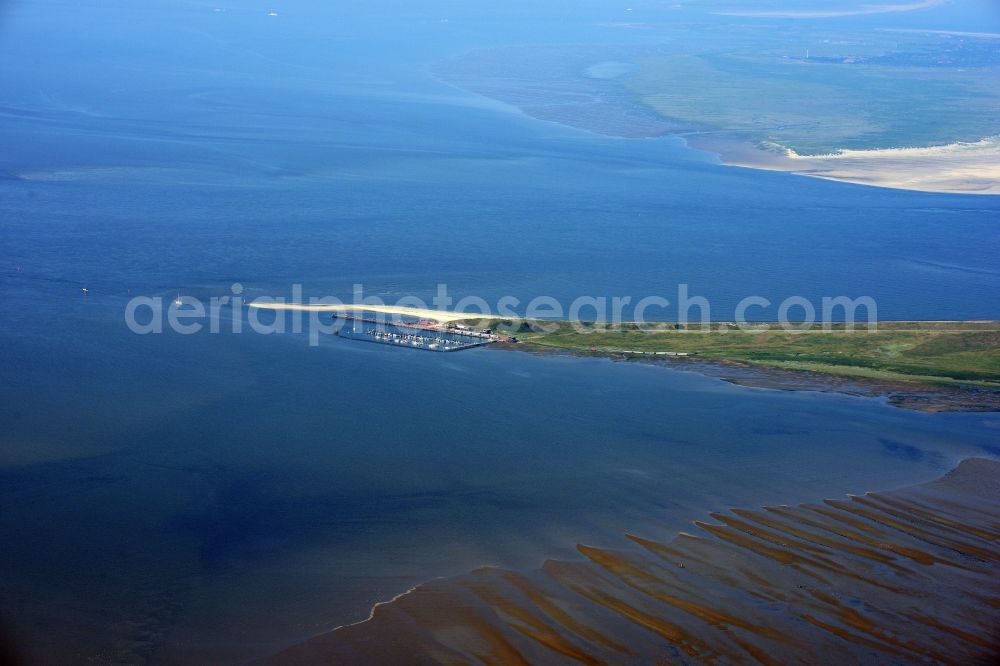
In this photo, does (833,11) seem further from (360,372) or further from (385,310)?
(360,372)

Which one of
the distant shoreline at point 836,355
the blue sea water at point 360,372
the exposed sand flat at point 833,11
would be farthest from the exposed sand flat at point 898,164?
the exposed sand flat at point 833,11

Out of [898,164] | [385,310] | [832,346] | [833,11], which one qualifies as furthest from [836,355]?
[833,11]

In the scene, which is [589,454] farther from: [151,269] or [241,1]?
[241,1]

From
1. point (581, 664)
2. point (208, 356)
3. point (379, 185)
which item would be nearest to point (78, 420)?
point (208, 356)

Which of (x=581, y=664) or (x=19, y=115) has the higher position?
(x=19, y=115)

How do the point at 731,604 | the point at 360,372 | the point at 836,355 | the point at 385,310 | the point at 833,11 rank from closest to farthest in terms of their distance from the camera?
the point at 731,604 < the point at 360,372 < the point at 836,355 < the point at 385,310 < the point at 833,11

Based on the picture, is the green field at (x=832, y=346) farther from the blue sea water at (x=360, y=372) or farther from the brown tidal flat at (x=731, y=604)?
the brown tidal flat at (x=731, y=604)
